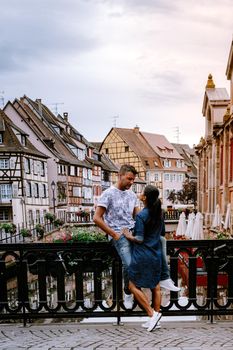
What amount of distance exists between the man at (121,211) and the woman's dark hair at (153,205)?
0.97 ft

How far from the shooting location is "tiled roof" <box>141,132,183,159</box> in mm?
73188

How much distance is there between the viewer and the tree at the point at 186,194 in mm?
69062

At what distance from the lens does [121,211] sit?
4.80 meters

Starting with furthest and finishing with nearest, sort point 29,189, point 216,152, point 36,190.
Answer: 1. point 36,190
2. point 29,189
3. point 216,152

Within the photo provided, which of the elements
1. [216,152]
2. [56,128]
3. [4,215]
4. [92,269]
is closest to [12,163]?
[4,215]

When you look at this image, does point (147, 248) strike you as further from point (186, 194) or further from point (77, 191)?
point (186, 194)

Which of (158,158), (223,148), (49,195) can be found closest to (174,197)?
(158,158)

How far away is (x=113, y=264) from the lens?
16.6ft

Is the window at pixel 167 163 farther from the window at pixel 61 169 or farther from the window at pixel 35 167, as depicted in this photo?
the window at pixel 35 167

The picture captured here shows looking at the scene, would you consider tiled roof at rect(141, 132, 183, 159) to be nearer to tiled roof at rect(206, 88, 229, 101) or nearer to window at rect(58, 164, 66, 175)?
window at rect(58, 164, 66, 175)

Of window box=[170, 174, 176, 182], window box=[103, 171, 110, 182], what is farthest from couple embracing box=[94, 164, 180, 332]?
window box=[170, 174, 176, 182]

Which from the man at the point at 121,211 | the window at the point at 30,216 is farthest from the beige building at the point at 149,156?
the man at the point at 121,211

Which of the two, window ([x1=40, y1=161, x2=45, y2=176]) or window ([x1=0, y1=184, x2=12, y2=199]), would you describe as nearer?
window ([x1=0, y1=184, x2=12, y2=199])

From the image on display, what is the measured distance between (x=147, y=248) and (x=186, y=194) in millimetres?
65821
